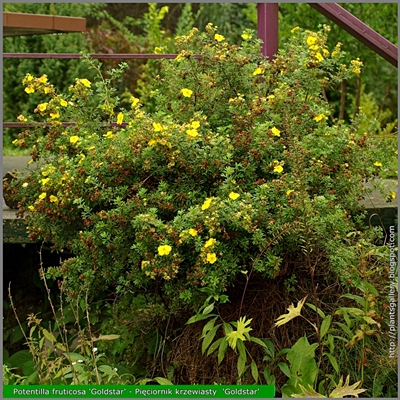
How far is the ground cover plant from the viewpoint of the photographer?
3.12 m

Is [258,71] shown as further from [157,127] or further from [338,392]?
[338,392]

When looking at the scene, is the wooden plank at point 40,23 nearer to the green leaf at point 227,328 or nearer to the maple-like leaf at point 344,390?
the green leaf at point 227,328

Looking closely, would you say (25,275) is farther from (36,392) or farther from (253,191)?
(253,191)

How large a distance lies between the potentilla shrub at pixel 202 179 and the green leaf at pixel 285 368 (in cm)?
35

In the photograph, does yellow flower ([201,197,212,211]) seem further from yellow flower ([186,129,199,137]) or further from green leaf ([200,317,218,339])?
green leaf ([200,317,218,339])

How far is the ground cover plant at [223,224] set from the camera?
312 centimetres

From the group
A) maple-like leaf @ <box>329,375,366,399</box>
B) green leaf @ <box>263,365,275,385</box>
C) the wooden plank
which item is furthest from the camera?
the wooden plank

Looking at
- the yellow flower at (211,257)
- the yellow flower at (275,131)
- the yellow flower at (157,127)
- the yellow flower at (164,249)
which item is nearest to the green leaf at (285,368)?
the yellow flower at (211,257)

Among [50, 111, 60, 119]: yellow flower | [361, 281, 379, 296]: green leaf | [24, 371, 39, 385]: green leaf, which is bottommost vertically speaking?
[24, 371, 39, 385]: green leaf

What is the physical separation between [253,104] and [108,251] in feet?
2.96

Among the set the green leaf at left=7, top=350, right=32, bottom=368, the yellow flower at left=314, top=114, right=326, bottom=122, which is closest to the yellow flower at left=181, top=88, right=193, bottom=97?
the yellow flower at left=314, top=114, right=326, bottom=122

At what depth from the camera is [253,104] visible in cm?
352

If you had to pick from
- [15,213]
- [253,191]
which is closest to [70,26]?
[15,213]

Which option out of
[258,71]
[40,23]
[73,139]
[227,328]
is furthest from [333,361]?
[40,23]
